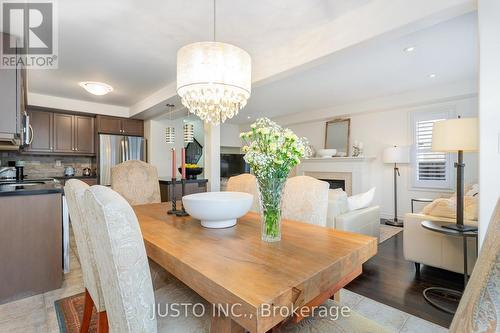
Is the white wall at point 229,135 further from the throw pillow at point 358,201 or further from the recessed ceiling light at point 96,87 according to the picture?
the throw pillow at point 358,201

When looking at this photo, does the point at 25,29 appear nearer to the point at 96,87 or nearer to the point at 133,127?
the point at 96,87

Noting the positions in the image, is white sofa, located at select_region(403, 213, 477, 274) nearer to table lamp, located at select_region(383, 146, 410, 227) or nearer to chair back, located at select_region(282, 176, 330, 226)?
chair back, located at select_region(282, 176, 330, 226)

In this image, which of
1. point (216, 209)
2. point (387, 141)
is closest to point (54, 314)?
point (216, 209)

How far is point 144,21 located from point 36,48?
1.49m

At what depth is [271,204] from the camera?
120 cm

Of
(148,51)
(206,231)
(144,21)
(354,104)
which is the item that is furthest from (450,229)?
(354,104)

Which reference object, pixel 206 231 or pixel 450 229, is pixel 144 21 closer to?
pixel 206 231

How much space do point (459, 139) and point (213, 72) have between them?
189 centimetres

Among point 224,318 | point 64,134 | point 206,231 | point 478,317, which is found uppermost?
point 64,134

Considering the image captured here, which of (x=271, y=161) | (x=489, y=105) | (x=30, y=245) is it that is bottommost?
(x=30, y=245)

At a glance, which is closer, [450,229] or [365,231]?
[450,229]

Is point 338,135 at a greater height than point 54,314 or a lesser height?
greater

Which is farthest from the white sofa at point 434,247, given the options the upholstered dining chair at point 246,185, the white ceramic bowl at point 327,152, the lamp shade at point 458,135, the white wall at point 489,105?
the white ceramic bowl at point 327,152

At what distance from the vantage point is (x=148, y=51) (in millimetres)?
2850
